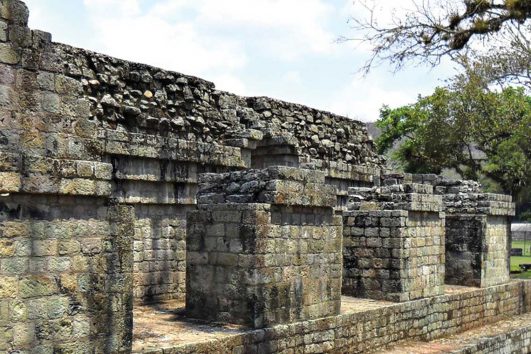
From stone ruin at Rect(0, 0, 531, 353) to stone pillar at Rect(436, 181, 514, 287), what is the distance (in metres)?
0.04

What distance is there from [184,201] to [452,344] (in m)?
4.97

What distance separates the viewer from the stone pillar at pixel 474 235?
15.0 m

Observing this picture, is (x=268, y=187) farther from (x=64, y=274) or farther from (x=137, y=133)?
(x=64, y=274)

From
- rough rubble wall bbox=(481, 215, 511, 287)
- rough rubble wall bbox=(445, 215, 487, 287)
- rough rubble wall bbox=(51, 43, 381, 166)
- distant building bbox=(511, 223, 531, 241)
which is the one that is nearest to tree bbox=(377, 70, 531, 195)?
rough rubble wall bbox=(481, 215, 511, 287)

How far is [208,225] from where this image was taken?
8750mm

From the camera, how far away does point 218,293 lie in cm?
856

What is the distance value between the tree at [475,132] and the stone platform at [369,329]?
1439 centimetres

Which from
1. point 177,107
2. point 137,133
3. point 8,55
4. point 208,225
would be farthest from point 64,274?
point 177,107

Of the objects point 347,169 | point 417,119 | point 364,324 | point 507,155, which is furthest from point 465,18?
point 417,119

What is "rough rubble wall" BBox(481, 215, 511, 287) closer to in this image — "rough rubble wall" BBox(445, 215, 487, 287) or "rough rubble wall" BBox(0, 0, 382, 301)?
"rough rubble wall" BBox(445, 215, 487, 287)

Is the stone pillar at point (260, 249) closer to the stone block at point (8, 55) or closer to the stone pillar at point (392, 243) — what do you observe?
the stone pillar at point (392, 243)

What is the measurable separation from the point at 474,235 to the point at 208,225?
8388mm

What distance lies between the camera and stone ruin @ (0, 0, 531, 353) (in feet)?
18.5

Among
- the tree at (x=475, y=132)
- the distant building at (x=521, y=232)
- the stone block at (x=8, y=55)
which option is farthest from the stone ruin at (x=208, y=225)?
the distant building at (x=521, y=232)
